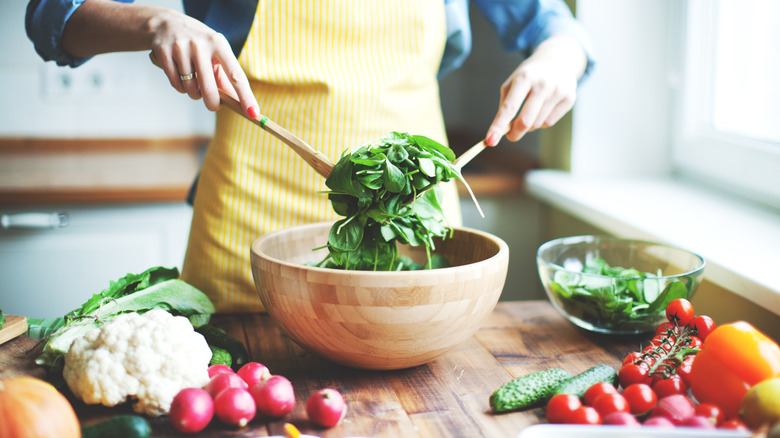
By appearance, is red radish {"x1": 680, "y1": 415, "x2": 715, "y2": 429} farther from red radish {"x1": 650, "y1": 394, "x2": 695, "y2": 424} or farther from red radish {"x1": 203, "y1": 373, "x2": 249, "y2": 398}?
red radish {"x1": 203, "y1": 373, "x2": 249, "y2": 398}

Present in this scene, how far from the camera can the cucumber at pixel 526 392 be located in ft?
2.49

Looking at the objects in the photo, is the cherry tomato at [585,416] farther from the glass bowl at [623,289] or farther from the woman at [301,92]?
the woman at [301,92]

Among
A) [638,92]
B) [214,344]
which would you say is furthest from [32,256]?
[638,92]

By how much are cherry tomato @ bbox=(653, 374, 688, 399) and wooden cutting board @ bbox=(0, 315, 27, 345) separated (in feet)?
2.77

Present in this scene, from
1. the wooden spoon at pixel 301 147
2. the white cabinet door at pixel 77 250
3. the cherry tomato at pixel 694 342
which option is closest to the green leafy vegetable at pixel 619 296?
the cherry tomato at pixel 694 342

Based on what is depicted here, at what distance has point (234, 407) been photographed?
0.71 metres

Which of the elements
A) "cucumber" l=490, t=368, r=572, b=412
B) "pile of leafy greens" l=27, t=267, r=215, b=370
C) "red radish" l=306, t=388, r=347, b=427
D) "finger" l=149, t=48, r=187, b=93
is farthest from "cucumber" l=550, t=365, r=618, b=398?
"finger" l=149, t=48, r=187, b=93

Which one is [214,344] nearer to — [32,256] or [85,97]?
[32,256]

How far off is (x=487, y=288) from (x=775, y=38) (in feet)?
3.20

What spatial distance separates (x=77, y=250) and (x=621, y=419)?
1587 mm

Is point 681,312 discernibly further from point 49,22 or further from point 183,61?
point 49,22

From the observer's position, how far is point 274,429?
0.73m

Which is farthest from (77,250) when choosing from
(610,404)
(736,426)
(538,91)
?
(736,426)

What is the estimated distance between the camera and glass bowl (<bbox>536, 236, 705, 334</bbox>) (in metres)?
0.95
